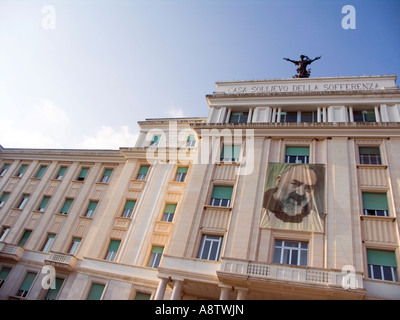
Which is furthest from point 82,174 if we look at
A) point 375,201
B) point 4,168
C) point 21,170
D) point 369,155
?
point 375,201

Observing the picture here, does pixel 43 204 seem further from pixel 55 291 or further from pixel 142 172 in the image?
pixel 142 172

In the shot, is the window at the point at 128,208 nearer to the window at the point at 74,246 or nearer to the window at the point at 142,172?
the window at the point at 142,172

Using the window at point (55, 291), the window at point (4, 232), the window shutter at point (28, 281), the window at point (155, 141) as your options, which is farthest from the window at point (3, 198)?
the window at point (155, 141)

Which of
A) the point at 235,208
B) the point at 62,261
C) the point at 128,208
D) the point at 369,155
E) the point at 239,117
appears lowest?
the point at 62,261

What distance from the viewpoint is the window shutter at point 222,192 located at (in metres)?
21.4

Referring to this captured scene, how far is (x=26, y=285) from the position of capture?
23953 mm

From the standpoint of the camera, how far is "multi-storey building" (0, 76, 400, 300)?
17.0 metres

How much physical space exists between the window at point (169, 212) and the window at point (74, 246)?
7.62 m

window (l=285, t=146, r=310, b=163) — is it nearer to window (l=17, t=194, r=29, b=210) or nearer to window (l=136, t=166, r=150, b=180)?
window (l=136, t=166, r=150, b=180)

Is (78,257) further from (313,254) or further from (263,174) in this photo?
(313,254)

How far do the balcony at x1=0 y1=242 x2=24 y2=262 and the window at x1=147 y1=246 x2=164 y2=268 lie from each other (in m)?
11.5

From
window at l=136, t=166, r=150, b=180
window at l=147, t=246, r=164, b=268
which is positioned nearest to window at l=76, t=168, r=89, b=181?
window at l=136, t=166, r=150, b=180

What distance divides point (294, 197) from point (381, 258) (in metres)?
5.47
